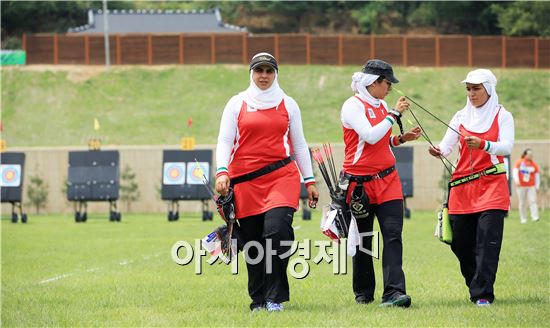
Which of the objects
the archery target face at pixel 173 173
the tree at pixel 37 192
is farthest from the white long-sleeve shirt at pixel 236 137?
the tree at pixel 37 192

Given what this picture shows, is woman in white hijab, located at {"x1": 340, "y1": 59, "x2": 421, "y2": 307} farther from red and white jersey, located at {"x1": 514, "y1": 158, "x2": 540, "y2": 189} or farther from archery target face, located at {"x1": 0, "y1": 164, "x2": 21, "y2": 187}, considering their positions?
archery target face, located at {"x1": 0, "y1": 164, "x2": 21, "y2": 187}

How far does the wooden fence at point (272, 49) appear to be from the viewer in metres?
66.8

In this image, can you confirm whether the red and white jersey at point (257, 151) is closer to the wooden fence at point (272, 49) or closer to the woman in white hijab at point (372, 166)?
the woman in white hijab at point (372, 166)

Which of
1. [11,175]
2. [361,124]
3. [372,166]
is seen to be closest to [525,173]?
[11,175]

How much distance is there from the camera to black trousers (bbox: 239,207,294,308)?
10828 mm

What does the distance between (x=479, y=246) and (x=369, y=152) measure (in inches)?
52.7

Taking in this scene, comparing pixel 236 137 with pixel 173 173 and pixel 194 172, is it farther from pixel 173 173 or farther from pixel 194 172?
pixel 173 173

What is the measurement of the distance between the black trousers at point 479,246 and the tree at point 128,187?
1101 inches

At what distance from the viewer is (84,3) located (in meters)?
80.4

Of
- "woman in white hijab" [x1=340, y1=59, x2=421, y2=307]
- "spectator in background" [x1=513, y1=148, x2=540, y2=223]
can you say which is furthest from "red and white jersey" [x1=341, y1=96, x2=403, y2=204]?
"spectator in background" [x1=513, y1=148, x2=540, y2=223]

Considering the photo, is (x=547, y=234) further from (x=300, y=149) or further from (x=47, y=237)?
(x=300, y=149)

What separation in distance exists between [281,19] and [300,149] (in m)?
71.9

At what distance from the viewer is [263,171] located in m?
11.0

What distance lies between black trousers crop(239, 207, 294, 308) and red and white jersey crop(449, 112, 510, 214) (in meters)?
1.81
